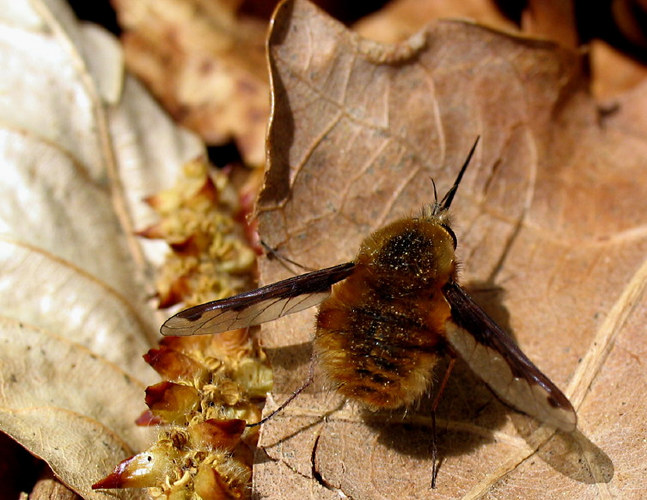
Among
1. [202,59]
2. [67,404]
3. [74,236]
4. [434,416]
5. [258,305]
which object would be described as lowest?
[67,404]

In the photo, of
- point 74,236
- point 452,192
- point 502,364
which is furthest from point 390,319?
point 74,236

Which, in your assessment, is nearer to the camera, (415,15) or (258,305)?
(258,305)

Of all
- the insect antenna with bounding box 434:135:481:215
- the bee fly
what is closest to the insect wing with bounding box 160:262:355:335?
the bee fly

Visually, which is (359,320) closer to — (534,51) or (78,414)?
(78,414)

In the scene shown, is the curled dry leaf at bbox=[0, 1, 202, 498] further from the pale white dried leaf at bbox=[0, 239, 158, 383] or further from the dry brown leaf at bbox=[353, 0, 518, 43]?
the dry brown leaf at bbox=[353, 0, 518, 43]

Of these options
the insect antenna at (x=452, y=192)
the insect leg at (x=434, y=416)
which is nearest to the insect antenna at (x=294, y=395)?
the insect leg at (x=434, y=416)

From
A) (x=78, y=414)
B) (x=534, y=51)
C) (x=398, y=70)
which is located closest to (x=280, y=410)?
(x=78, y=414)

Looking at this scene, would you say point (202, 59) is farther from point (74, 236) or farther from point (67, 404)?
point (67, 404)
